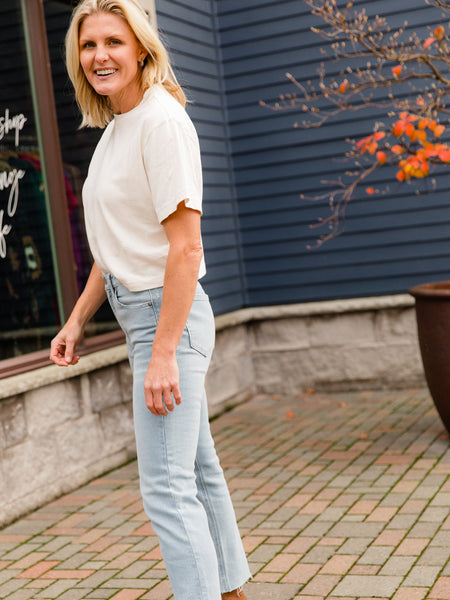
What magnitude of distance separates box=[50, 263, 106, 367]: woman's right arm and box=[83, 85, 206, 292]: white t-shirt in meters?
0.35

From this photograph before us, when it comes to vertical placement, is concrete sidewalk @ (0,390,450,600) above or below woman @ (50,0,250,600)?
below

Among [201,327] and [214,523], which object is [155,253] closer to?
[201,327]

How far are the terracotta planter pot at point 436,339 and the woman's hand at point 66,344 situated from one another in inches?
116

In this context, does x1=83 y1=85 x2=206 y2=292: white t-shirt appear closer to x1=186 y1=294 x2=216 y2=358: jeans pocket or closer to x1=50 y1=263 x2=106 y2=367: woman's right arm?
x1=186 y1=294 x2=216 y2=358: jeans pocket

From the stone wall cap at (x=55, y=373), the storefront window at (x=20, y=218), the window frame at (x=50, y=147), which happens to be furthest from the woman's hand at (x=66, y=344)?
the window frame at (x=50, y=147)

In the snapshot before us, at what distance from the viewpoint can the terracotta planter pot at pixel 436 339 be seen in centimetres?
551

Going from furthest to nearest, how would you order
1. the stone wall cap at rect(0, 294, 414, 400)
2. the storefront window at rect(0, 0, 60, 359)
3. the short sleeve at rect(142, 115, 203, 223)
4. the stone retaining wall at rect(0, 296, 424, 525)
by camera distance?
the stone wall cap at rect(0, 294, 414, 400), the stone retaining wall at rect(0, 296, 424, 525), the storefront window at rect(0, 0, 60, 359), the short sleeve at rect(142, 115, 203, 223)

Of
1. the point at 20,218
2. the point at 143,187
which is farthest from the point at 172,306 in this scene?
the point at 20,218

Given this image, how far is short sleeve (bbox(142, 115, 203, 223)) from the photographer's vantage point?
8.45ft

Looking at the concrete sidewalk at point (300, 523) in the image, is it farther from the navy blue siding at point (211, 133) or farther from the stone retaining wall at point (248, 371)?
the navy blue siding at point (211, 133)

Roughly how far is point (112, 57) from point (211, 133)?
16.9 feet

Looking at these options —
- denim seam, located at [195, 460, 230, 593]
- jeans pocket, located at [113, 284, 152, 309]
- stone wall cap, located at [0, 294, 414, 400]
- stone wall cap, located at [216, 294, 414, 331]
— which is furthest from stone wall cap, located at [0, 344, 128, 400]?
jeans pocket, located at [113, 284, 152, 309]

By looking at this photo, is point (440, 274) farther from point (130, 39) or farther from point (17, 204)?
point (130, 39)

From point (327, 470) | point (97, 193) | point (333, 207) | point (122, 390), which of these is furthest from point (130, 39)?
point (333, 207)
